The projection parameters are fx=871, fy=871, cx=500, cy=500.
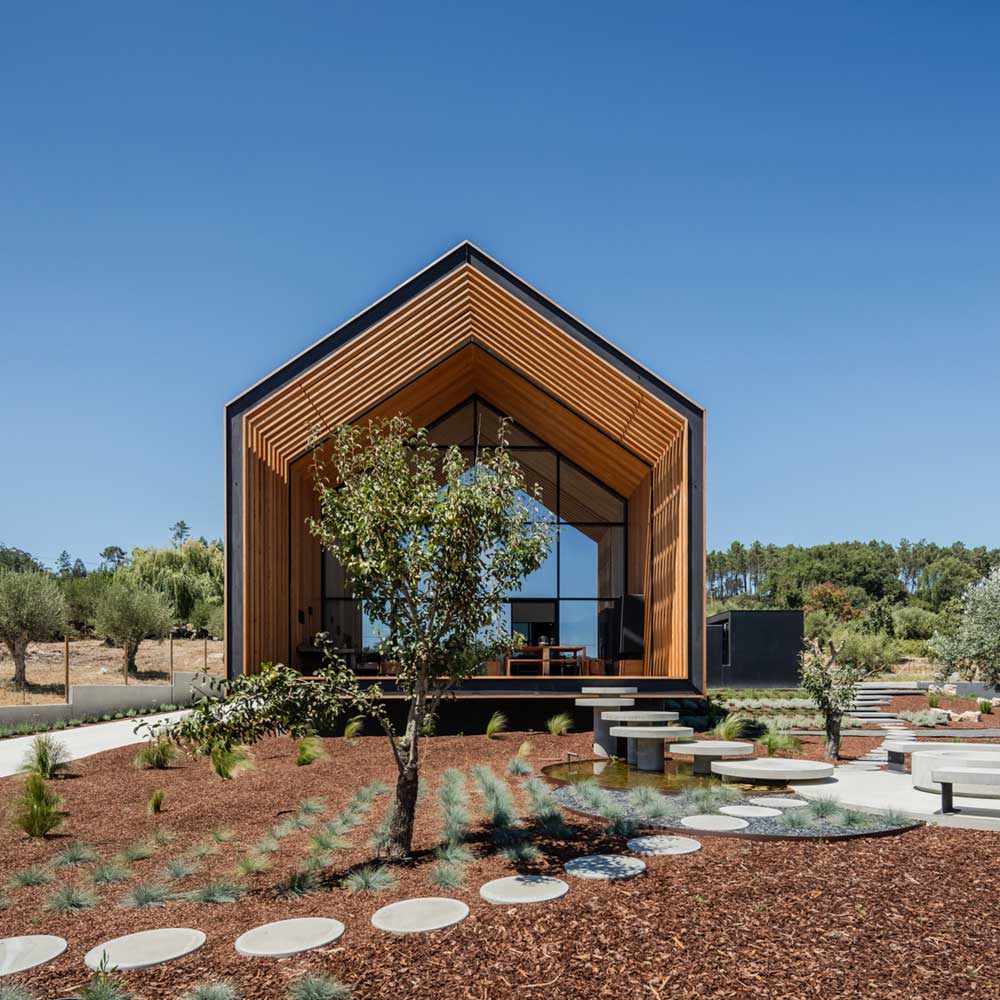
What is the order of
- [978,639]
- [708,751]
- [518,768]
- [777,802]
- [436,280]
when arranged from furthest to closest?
[978,639], [436,280], [518,768], [708,751], [777,802]

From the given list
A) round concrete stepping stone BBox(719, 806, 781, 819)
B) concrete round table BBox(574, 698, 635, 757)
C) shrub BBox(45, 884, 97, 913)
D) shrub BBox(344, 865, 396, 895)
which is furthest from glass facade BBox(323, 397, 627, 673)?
shrub BBox(45, 884, 97, 913)

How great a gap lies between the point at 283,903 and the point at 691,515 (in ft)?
32.7

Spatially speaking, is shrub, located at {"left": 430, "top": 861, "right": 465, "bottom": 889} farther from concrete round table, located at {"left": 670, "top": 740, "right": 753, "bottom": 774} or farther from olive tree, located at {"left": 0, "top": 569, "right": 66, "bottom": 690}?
olive tree, located at {"left": 0, "top": 569, "right": 66, "bottom": 690}

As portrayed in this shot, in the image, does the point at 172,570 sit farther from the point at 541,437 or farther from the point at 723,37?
the point at 723,37

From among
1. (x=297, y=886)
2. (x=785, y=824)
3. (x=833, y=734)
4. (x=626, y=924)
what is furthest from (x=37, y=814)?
(x=833, y=734)

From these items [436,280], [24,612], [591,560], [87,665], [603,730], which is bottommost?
[87,665]

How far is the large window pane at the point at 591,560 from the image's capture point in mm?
19203

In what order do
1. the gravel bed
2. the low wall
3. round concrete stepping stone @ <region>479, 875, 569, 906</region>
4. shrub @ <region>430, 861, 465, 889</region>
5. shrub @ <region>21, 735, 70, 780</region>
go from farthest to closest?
the low wall
shrub @ <region>21, 735, 70, 780</region>
the gravel bed
shrub @ <region>430, 861, 465, 889</region>
round concrete stepping stone @ <region>479, 875, 569, 906</region>

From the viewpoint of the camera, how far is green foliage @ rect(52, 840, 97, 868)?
23.1 ft

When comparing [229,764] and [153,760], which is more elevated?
[229,764]

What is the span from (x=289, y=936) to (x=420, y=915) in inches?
29.8

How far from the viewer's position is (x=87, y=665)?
84.1 ft

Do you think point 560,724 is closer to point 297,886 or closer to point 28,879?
point 297,886

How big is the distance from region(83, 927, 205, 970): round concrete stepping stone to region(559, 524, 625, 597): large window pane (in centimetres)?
1442
